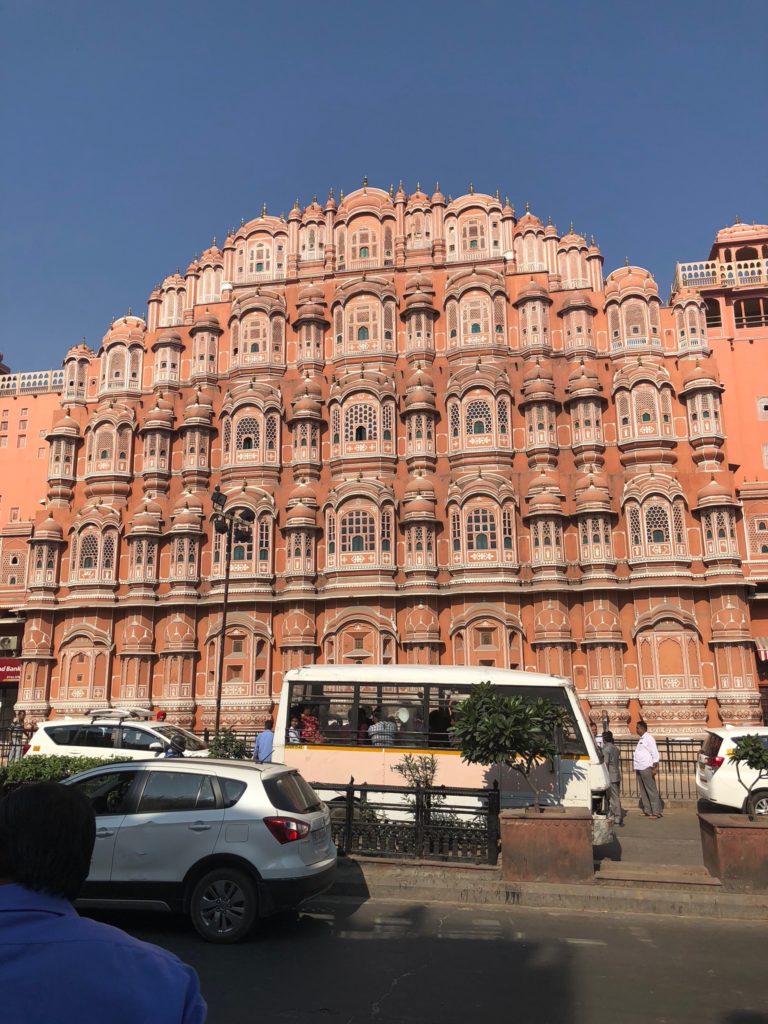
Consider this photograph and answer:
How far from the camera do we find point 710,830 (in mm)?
10305

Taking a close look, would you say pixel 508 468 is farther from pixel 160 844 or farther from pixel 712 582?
pixel 160 844

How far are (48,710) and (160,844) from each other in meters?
27.9

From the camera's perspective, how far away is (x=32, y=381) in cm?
4412

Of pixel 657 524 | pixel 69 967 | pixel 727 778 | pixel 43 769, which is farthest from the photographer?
pixel 657 524

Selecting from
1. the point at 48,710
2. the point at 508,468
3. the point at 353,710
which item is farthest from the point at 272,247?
the point at 353,710

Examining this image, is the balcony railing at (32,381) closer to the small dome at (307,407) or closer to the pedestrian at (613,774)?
the small dome at (307,407)

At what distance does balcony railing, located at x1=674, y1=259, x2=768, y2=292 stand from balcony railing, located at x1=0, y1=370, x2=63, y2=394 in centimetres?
3226

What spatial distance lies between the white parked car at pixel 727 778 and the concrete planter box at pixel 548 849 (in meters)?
6.10

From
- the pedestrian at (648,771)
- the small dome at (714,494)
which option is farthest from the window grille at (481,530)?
the pedestrian at (648,771)

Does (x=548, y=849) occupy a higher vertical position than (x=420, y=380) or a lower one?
lower

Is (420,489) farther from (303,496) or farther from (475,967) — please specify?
(475,967)

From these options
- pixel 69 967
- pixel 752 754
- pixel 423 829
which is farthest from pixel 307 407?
pixel 69 967

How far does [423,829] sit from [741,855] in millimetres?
3950

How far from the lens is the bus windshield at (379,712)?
45.5 ft
